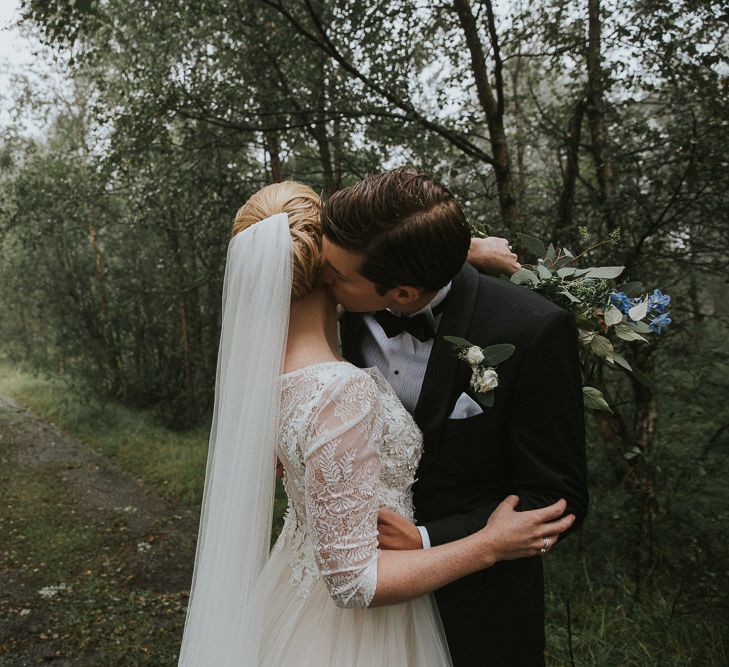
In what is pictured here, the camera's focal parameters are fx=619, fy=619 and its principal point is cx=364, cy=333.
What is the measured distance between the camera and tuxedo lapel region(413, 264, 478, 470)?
63.7 inches

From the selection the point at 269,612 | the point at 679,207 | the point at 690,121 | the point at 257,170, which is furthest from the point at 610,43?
the point at 257,170

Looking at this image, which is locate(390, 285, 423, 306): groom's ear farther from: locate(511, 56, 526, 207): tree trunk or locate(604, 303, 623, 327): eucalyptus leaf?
locate(511, 56, 526, 207): tree trunk

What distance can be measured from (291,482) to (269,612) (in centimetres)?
45

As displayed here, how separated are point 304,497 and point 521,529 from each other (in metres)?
0.53

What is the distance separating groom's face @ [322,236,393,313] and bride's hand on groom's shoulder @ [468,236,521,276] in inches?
16.8

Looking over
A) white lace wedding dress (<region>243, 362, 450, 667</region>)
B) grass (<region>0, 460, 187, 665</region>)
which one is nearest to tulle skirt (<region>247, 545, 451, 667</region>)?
white lace wedding dress (<region>243, 362, 450, 667</region>)

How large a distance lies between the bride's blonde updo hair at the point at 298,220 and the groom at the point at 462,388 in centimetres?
5

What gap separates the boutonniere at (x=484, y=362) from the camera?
1.48m

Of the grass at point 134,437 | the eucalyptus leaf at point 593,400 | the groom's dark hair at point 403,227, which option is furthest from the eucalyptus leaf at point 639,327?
the grass at point 134,437

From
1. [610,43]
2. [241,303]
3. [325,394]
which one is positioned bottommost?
[325,394]

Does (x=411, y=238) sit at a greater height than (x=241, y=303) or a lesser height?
greater

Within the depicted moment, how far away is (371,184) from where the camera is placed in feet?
4.79

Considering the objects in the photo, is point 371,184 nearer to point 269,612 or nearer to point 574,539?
point 269,612

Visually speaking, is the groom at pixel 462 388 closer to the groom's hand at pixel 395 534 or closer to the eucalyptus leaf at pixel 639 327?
the groom's hand at pixel 395 534
